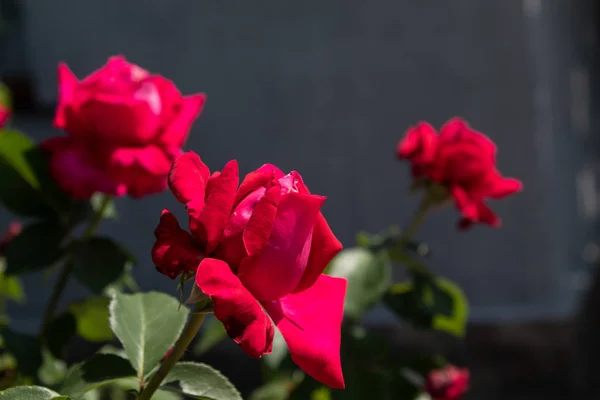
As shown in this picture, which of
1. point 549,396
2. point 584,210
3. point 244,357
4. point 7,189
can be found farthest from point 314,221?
point 584,210

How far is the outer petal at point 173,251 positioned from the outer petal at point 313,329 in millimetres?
55

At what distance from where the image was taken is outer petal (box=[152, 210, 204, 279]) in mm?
443

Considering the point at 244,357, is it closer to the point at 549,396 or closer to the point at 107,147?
the point at 549,396

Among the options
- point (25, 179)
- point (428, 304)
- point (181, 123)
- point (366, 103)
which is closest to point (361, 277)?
point (428, 304)

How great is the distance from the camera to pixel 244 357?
2.68 meters

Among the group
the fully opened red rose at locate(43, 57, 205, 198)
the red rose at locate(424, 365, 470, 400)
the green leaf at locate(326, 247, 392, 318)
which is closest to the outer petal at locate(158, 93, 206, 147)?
the fully opened red rose at locate(43, 57, 205, 198)

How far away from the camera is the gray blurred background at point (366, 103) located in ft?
8.79

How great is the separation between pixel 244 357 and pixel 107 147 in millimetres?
1977

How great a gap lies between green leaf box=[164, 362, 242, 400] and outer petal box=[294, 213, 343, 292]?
0.11 meters

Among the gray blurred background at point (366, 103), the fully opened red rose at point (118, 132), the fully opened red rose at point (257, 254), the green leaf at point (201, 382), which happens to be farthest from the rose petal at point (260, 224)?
the gray blurred background at point (366, 103)

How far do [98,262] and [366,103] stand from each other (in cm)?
202

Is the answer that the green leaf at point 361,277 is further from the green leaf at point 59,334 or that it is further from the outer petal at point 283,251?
the outer petal at point 283,251

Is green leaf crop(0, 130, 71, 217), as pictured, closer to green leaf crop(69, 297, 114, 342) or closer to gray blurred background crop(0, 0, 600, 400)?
green leaf crop(69, 297, 114, 342)

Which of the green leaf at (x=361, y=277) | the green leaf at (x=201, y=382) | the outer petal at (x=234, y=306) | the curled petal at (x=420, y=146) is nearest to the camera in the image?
the outer petal at (x=234, y=306)
